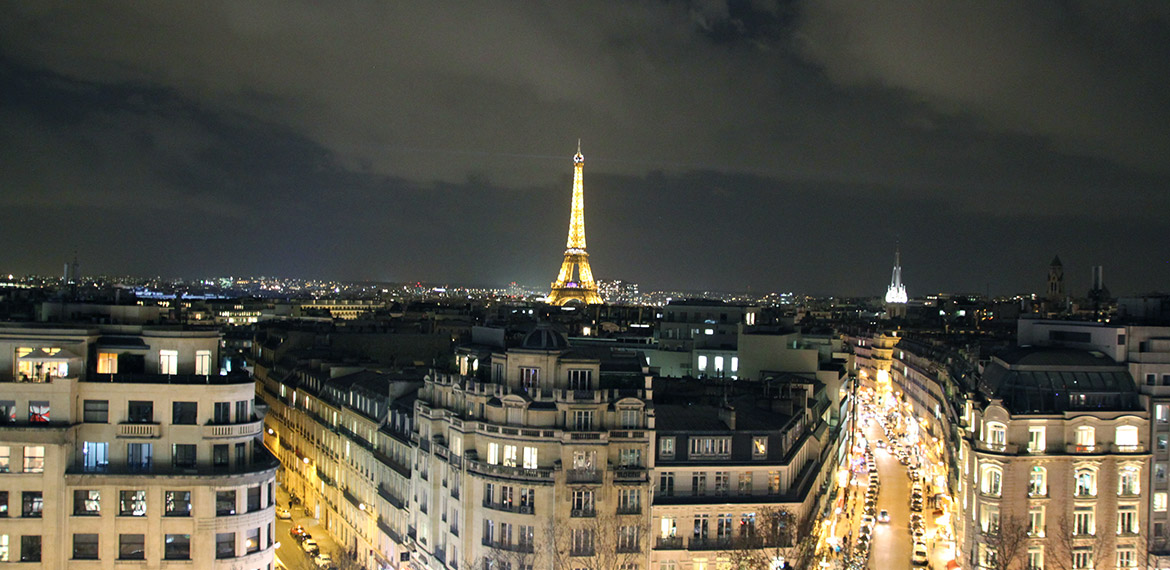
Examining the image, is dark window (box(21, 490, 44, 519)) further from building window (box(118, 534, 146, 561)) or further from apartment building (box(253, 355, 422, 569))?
apartment building (box(253, 355, 422, 569))

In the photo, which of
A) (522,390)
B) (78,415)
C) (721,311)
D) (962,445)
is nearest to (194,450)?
(78,415)

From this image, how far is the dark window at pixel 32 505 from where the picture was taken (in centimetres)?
4144

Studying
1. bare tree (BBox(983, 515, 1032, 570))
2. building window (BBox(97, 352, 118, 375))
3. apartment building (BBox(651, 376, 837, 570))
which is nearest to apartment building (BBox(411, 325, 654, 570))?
apartment building (BBox(651, 376, 837, 570))

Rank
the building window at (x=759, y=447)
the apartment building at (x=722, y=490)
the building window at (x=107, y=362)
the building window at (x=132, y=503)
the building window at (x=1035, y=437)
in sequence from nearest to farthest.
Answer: the building window at (x=132, y=503) < the building window at (x=107, y=362) < the apartment building at (x=722, y=490) < the building window at (x=759, y=447) < the building window at (x=1035, y=437)

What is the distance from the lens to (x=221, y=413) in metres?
43.9

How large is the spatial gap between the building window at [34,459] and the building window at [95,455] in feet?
5.05

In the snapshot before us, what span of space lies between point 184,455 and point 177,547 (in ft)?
12.6

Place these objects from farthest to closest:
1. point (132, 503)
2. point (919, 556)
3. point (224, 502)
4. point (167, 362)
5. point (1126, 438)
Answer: point (919, 556) < point (1126, 438) < point (167, 362) < point (224, 502) < point (132, 503)

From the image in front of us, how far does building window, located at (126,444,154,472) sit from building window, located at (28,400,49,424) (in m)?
3.49

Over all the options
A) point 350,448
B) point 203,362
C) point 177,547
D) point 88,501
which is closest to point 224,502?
point 177,547

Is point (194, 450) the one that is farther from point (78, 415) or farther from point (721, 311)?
point (721, 311)

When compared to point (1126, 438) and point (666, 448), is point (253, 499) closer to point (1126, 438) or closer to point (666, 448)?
point (666, 448)

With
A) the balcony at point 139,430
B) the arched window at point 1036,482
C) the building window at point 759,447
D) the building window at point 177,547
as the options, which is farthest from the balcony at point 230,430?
the arched window at point 1036,482

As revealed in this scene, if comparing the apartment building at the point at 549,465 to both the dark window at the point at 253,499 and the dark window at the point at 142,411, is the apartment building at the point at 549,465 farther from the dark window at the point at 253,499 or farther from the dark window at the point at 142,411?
the dark window at the point at 142,411
